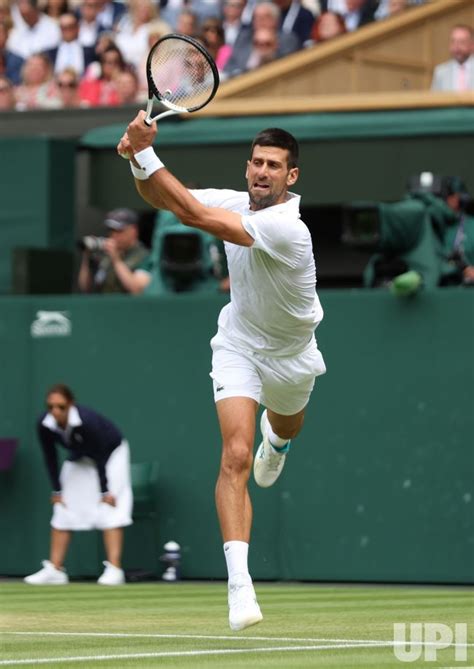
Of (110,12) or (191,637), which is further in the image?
(110,12)

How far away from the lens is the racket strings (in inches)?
308

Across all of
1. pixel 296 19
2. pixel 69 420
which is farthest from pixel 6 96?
pixel 69 420

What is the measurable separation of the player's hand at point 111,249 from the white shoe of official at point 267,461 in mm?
4647

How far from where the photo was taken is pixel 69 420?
13.6 metres

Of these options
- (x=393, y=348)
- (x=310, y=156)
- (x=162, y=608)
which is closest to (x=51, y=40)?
(x=310, y=156)

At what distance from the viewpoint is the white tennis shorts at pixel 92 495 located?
1377 cm

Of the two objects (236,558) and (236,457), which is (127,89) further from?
(236,558)

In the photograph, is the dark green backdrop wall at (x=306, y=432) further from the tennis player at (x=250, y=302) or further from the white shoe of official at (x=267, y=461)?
the tennis player at (x=250, y=302)

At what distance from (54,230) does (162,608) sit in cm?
589

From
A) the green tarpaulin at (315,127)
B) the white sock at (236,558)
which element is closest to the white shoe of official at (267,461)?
the white sock at (236,558)

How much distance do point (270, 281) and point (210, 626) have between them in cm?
189

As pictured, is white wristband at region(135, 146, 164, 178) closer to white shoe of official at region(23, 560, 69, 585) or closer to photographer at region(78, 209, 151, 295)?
photographer at region(78, 209, 151, 295)

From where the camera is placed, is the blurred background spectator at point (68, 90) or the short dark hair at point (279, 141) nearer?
the short dark hair at point (279, 141)

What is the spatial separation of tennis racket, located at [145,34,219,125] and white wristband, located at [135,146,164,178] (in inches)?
16.8
